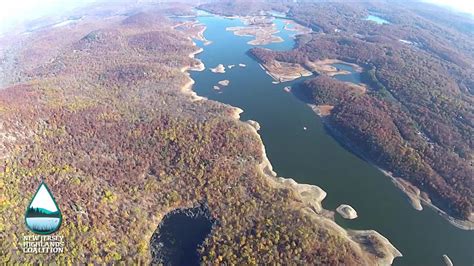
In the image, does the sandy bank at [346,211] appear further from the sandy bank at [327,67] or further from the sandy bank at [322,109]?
the sandy bank at [327,67]

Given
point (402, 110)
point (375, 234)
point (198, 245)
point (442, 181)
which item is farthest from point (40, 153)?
point (402, 110)

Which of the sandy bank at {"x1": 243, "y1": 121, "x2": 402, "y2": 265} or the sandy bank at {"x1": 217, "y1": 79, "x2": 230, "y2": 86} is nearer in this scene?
the sandy bank at {"x1": 243, "y1": 121, "x2": 402, "y2": 265}

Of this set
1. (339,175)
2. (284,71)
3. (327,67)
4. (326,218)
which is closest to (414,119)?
(339,175)

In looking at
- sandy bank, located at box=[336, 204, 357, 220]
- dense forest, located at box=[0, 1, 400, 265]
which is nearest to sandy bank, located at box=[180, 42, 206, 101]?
dense forest, located at box=[0, 1, 400, 265]

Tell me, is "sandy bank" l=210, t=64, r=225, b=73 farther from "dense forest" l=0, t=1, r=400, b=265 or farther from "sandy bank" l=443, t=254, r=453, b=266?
"sandy bank" l=443, t=254, r=453, b=266

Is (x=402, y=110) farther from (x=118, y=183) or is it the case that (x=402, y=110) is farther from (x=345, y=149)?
(x=118, y=183)
